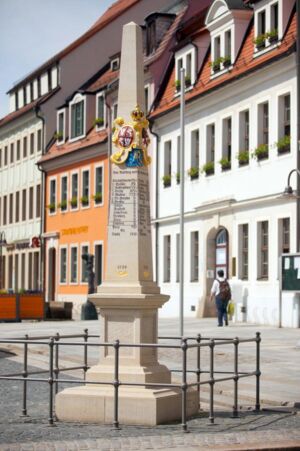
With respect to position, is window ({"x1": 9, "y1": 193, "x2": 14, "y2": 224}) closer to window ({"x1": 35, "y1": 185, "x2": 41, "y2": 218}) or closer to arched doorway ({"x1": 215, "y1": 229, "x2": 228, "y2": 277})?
window ({"x1": 35, "y1": 185, "x2": 41, "y2": 218})

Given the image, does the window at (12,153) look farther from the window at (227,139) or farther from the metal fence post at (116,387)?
the metal fence post at (116,387)

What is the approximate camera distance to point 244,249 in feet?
130

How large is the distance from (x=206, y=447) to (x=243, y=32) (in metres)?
30.4

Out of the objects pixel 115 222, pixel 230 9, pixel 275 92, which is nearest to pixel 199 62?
pixel 230 9

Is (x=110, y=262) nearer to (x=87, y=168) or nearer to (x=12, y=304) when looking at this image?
(x=12, y=304)

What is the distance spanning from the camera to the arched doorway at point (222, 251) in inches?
1617

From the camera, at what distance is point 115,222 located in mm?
13695

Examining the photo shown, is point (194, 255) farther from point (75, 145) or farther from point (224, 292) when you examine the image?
point (75, 145)

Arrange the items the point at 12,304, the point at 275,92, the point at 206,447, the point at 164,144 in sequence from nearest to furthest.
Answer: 1. the point at 206,447
2. the point at 275,92
3. the point at 12,304
4. the point at 164,144

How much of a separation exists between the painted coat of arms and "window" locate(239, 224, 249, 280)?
2555 centimetres

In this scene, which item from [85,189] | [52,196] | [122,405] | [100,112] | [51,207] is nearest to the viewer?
[122,405]

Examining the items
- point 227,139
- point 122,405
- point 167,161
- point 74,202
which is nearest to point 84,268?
point 74,202

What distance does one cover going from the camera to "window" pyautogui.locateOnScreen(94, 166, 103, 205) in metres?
54.1

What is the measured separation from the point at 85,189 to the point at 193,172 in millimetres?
13795
